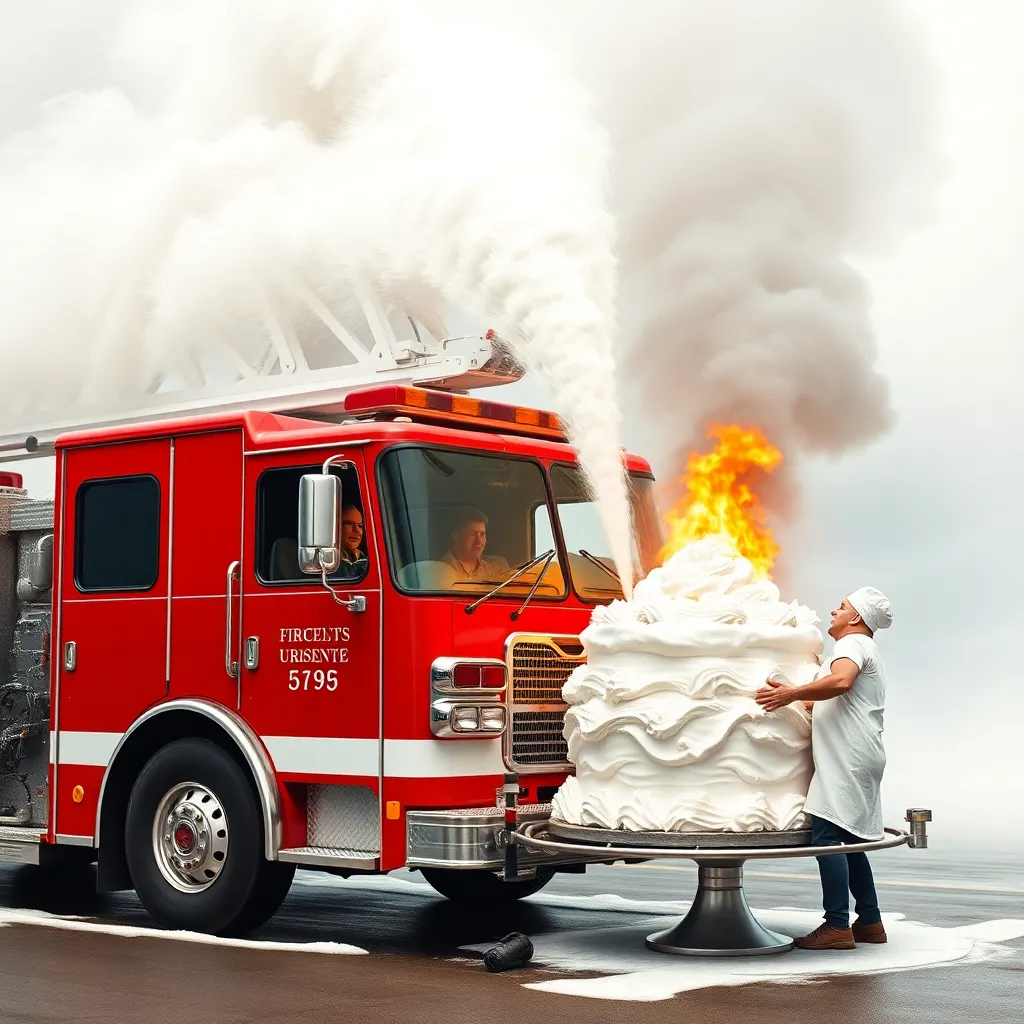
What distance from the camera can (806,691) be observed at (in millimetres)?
7992

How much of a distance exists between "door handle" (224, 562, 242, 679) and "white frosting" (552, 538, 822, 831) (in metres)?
1.92

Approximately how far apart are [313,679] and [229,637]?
65cm

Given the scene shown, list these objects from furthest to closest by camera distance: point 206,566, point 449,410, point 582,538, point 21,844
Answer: point 21,844 → point 582,538 → point 206,566 → point 449,410

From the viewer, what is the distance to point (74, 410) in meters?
13.3

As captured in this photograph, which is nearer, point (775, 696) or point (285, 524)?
point (775, 696)

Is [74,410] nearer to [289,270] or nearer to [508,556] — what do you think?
[289,270]

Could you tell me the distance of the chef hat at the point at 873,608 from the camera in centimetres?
866

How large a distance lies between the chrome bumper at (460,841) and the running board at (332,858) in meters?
0.23

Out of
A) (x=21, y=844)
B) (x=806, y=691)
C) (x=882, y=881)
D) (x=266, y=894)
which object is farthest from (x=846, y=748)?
(x=21, y=844)

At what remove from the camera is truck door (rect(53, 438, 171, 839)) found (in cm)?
966

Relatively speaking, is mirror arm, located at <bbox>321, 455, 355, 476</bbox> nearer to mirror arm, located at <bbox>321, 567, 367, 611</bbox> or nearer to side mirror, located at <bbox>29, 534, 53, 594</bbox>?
mirror arm, located at <bbox>321, 567, 367, 611</bbox>

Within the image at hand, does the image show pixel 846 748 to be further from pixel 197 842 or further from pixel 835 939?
pixel 197 842

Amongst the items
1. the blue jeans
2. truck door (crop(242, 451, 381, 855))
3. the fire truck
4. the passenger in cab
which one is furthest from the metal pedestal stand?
the passenger in cab

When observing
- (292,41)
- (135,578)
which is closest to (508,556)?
(135,578)
